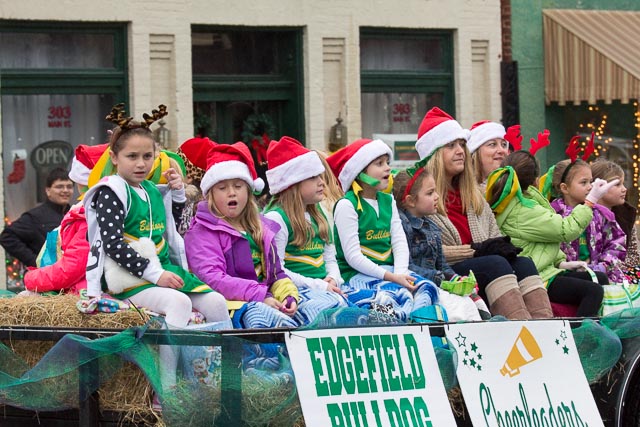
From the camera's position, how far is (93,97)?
613 inches

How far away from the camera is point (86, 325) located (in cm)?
702

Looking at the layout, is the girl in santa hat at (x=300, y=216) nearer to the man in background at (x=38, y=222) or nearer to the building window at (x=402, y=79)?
the man in background at (x=38, y=222)

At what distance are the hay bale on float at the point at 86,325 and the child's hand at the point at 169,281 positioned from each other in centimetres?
42

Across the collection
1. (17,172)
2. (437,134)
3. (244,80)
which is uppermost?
(244,80)

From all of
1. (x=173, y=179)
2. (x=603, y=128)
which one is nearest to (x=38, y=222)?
(x=173, y=179)

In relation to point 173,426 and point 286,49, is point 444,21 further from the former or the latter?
point 173,426

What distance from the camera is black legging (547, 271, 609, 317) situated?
9430 millimetres

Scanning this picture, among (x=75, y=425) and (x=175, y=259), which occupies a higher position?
(x=175, y=259)

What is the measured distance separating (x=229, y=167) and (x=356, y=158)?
1.17 m

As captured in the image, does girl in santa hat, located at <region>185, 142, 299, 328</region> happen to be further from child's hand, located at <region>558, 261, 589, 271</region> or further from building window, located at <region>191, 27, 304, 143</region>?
building window, located at <region>191, 27, 304, 143</region>

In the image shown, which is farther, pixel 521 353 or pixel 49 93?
pixel 49 93

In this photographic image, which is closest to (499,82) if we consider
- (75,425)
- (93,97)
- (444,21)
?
(444,21)

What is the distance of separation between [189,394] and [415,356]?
123 cm

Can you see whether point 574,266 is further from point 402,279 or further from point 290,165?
point 290,165
